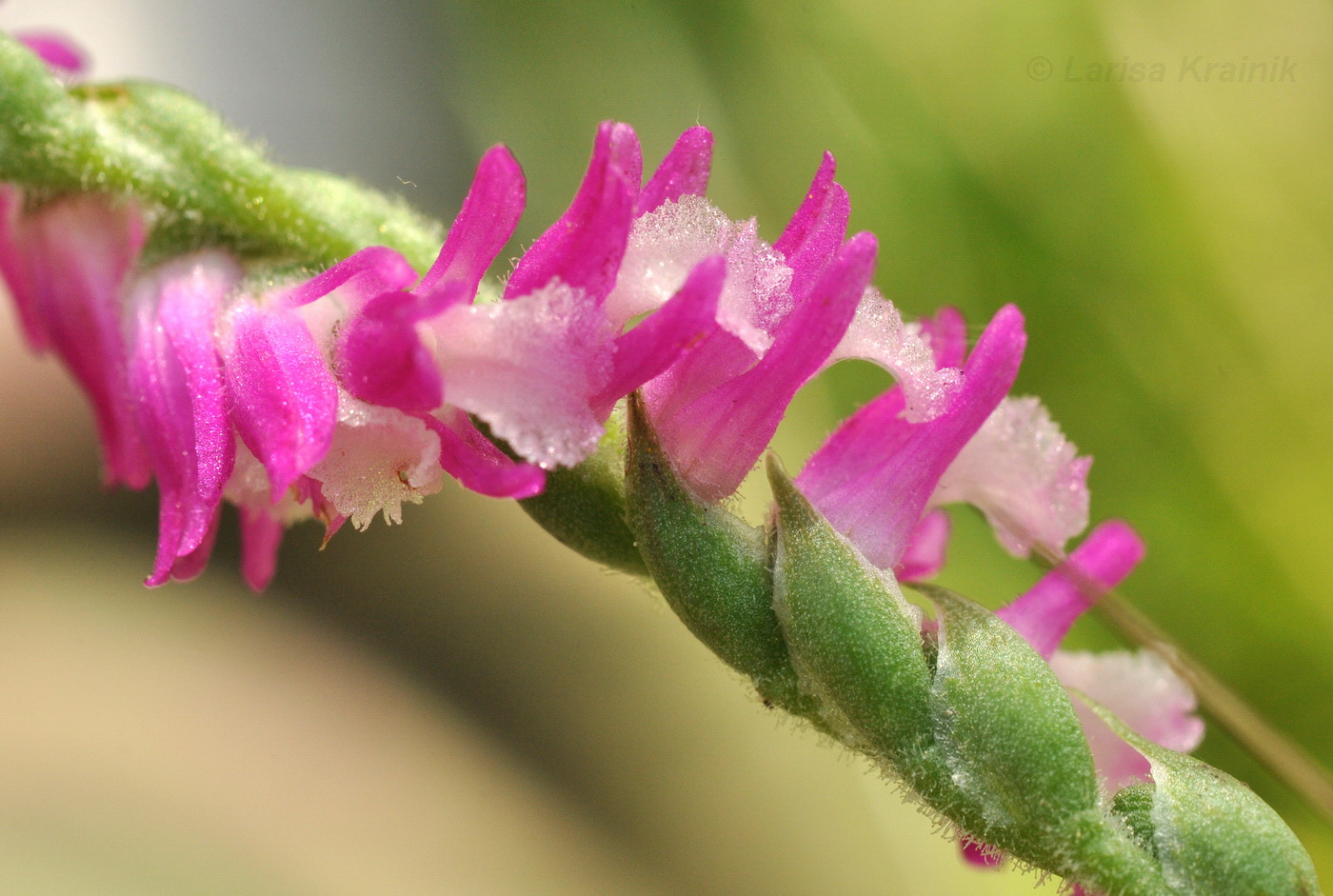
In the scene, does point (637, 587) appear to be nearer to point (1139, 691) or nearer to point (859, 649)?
point (1139, 691)

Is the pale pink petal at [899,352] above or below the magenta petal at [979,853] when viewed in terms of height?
above

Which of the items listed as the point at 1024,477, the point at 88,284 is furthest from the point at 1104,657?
the point at 88,284

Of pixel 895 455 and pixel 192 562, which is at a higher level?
pixel 895 455

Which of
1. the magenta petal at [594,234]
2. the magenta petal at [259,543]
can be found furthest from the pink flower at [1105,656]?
the magenta petal at [259,543]

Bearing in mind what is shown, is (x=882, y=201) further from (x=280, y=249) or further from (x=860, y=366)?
(x=280, y=249)

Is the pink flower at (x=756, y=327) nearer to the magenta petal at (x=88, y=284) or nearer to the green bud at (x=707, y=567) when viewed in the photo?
the green bud at (x=707, y=567)

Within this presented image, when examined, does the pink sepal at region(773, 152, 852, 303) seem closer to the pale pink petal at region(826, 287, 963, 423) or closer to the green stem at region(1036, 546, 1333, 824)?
the pale pink petal at region(826, 287, 963, 423)
